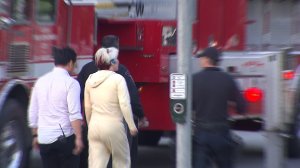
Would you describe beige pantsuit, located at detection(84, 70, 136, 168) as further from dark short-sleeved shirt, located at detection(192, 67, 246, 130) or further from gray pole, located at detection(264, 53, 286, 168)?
gray pole, located at detection(264, 53, 286, 168)

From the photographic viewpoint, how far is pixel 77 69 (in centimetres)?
969

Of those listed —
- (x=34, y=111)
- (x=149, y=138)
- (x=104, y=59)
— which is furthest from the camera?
(x=149, y=138)

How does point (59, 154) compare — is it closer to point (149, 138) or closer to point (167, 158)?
point (167, 158)

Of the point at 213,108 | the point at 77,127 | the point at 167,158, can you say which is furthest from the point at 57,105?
the point at 167,158

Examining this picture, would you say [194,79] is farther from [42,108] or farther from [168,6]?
[168,6]

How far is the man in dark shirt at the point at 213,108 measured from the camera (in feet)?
22.5

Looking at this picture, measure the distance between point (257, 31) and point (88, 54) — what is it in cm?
287

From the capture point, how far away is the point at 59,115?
6836 mm

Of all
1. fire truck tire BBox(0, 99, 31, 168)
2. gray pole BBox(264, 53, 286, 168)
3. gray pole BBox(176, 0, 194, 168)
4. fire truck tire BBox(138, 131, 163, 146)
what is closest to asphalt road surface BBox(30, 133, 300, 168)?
fire truck tire BBox(138, 131, 163, 146)

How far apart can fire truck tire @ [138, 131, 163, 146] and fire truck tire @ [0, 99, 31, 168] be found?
349 centimetres

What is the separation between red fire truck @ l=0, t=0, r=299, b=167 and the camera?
8648mm

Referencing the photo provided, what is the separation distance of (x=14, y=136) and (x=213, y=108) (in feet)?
9.12

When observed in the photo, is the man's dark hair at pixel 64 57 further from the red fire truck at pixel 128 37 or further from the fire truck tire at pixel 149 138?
the fire truck tire at pixel 149 138

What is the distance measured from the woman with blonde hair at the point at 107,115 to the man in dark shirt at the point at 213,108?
25.9 inches
